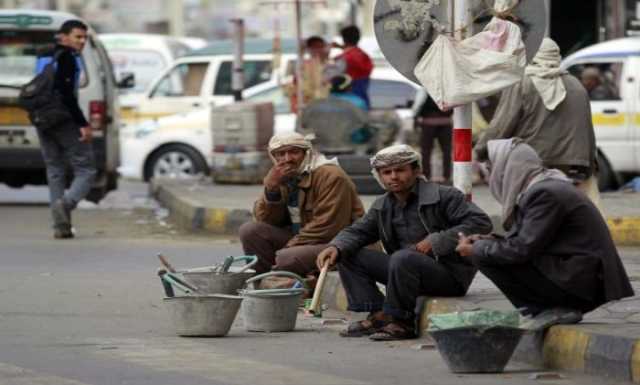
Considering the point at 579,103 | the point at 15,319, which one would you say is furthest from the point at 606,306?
the point at 15,319

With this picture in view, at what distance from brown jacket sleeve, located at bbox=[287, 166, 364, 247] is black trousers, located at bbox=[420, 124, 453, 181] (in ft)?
28.5

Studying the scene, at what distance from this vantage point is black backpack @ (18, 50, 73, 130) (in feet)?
49.1

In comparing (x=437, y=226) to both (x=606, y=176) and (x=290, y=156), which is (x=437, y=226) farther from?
(x=606, y=176)

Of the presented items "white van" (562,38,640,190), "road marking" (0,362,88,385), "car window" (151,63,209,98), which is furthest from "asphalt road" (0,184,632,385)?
"car window" (151,63,209,98)

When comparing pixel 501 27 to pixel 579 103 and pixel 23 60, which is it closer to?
pixel 579 103

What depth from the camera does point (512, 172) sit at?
8172 millimetres

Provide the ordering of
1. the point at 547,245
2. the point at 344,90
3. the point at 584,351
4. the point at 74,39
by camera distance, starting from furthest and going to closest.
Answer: the point at 344,90 < the point at 74,39 < the point at 547,245 < the point at 584,351

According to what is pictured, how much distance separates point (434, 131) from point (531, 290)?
1087 cm

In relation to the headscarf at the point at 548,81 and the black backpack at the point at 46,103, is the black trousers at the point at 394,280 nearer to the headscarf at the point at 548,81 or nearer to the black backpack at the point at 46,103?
the headscarf at the point at 548,81

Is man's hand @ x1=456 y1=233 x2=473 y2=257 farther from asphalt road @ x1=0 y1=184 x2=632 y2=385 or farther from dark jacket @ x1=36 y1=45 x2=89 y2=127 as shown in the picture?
dark jacket @ x1=36 y1=45 x2=89 y2=127

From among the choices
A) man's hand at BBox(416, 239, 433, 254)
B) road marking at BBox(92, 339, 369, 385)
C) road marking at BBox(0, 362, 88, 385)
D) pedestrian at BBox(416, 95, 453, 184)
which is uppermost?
man's hand at BBox(416, 239, 433, 254)

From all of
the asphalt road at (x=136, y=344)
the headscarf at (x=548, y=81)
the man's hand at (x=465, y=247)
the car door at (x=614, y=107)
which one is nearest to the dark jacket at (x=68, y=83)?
the asphalt road at (x=136, y=344)

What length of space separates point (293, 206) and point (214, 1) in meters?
52.4

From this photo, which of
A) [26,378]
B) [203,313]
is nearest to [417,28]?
[203,313]
